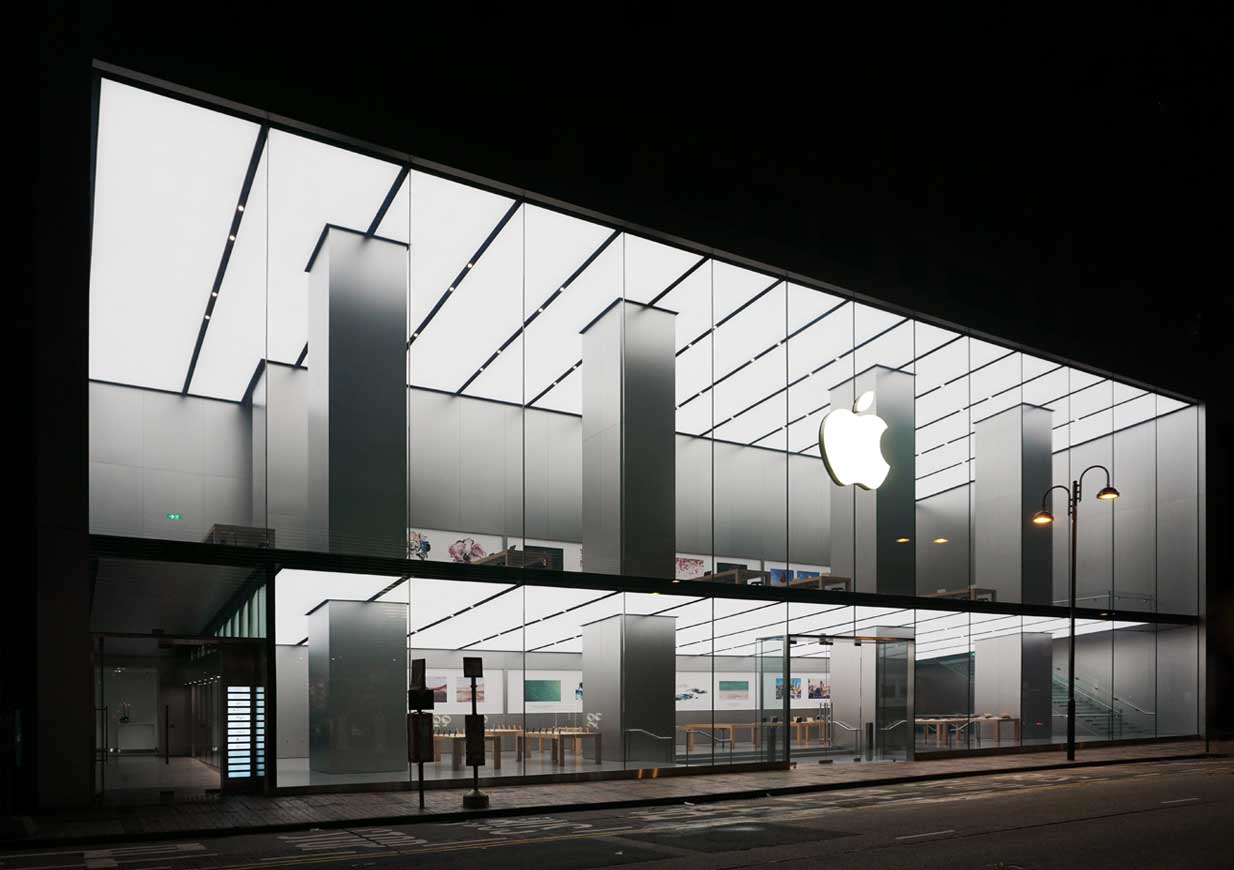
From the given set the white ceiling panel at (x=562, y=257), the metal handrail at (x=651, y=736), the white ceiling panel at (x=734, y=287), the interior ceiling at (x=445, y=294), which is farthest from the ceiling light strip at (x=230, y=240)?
the metal handrail at (x=651, y=736)

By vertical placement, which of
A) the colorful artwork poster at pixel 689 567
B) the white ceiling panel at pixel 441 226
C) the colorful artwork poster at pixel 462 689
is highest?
the white ceiling panel at pixel 441 226

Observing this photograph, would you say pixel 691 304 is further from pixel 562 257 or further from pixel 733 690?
pixel 733 690

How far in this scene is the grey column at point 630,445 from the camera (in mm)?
23828

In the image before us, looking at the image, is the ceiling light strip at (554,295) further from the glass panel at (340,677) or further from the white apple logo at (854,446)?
the white apple logo at (854,446)

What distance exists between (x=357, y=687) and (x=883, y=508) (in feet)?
49.0

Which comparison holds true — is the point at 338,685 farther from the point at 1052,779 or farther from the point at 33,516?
the point at 1052,779

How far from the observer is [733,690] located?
974 inches

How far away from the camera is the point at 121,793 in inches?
692

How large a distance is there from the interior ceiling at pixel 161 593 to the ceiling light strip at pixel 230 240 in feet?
18.1

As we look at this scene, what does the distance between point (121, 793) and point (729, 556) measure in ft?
58.8

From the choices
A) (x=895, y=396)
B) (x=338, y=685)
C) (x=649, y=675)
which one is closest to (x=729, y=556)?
(x=895, y=396)

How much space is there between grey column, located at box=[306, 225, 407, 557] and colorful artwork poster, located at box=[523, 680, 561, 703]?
3.96 meters

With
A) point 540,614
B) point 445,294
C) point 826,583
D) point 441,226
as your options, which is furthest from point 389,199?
point 826,583

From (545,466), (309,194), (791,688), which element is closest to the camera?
(309,194)
